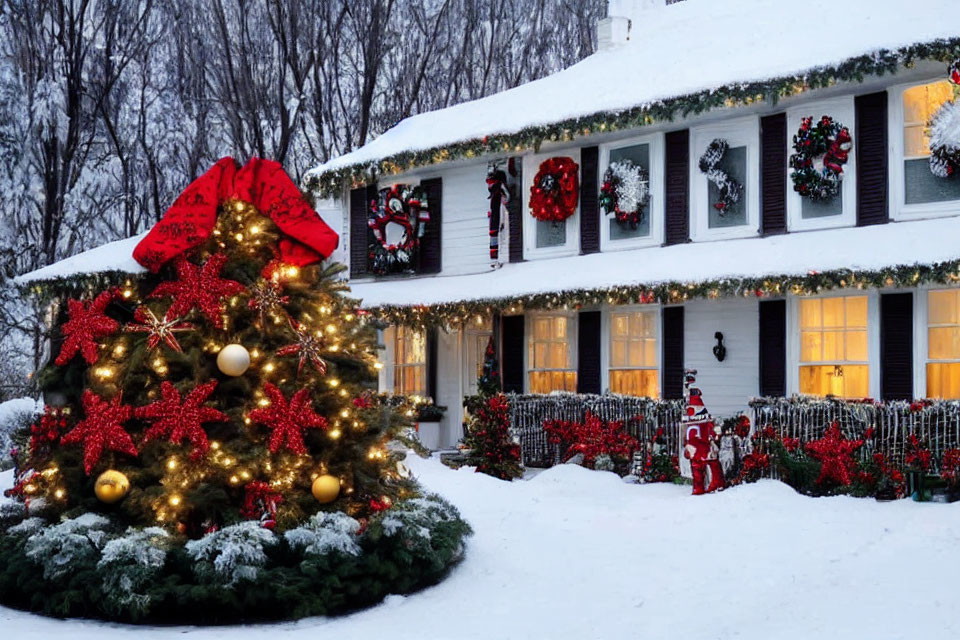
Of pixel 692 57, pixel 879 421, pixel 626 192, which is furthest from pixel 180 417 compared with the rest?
pixel 692 57

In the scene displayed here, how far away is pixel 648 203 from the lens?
53.0 ft

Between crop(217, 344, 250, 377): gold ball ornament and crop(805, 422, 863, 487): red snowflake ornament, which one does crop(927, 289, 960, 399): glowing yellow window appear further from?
crop(217, 344, 250, 377): gold ball ornament

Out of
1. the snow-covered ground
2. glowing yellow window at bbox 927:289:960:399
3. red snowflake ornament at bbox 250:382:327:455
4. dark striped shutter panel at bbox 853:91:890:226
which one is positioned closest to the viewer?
the snow-covered ground

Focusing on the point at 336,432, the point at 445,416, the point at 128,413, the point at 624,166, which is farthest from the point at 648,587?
the point at 445,416

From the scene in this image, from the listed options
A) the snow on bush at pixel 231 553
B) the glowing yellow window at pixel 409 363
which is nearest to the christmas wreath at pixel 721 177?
the glowing yellow window at pixel 409 363

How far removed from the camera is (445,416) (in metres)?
19.6

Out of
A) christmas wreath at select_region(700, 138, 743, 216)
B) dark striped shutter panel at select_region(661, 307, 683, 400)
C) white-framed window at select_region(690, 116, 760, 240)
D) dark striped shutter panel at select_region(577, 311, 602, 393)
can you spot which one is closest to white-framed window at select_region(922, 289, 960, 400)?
white-framed window at select_region(690, 116, 760, 240)

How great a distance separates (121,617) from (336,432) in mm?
1949

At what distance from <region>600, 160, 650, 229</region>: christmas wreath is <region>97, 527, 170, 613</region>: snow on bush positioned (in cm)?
1071

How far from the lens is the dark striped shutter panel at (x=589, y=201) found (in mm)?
16844

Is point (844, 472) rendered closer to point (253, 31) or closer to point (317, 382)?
point (317, 382)

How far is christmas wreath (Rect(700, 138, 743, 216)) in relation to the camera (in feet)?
49.8

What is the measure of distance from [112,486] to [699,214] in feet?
34.4

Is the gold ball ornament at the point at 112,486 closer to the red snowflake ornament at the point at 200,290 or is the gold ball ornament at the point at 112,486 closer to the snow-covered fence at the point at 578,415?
the red snowflake ornament at the point at 200,290
